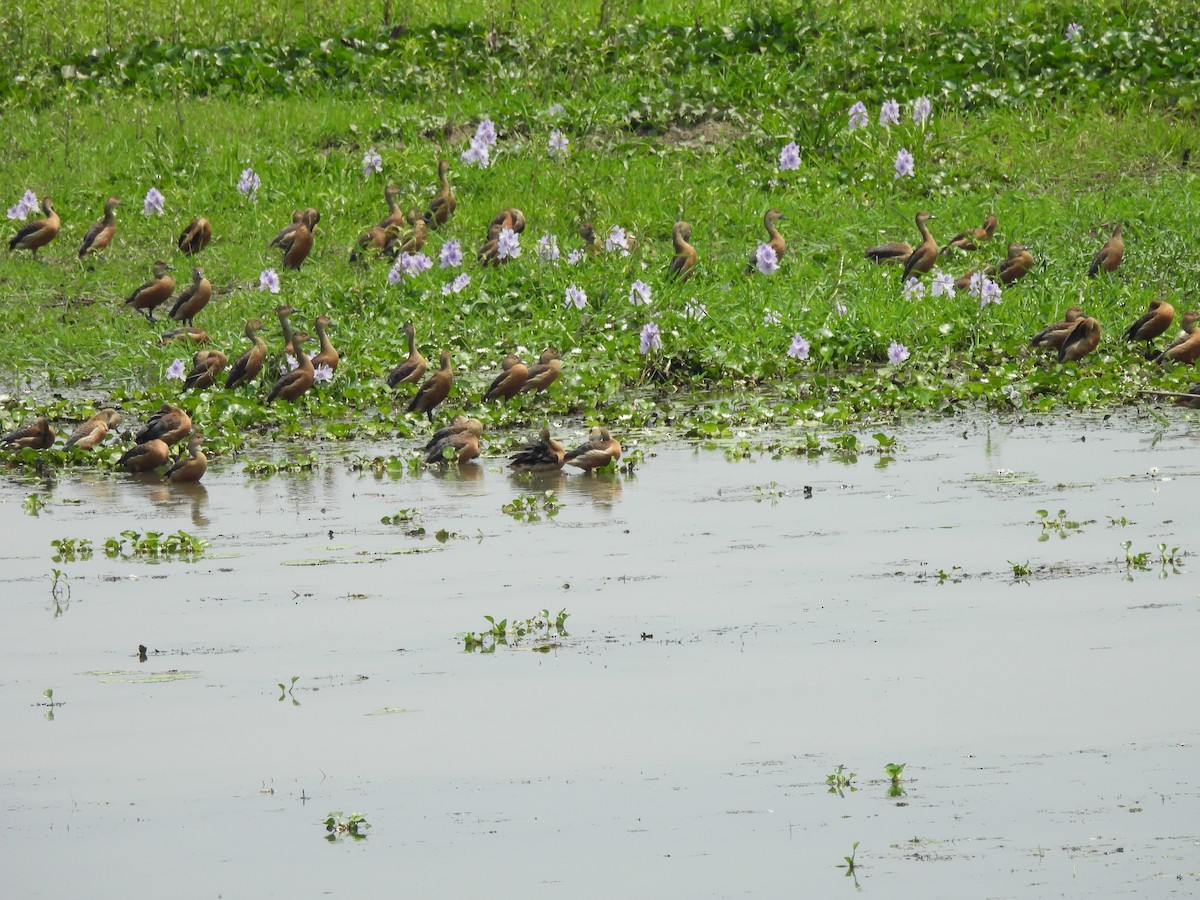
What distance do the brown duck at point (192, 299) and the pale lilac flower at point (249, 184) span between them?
2.71 meters

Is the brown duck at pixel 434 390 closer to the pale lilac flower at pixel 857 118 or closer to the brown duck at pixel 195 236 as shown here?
the brown duck at pixel 195 236

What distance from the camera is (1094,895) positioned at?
4723mm

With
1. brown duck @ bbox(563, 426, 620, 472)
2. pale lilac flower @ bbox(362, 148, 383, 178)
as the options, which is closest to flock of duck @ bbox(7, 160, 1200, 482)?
brown duck @ bbox(563, 426, 620, 472)

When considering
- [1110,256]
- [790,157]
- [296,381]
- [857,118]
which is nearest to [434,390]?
[296,381]

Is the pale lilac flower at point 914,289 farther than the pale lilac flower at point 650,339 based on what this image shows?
Yes

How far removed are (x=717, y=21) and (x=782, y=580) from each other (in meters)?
14.2

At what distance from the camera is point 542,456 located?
1108cm

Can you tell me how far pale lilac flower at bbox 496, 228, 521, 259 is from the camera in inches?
594

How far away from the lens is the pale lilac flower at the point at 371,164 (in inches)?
704

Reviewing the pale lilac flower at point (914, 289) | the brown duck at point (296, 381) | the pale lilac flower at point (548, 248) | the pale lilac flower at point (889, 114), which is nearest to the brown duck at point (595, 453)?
the brown duck at point (296, 381)

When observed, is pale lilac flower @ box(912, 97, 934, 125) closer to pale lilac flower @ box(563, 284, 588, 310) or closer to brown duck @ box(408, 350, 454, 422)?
pale lilac flower @ box(563, 284, 588, 310)

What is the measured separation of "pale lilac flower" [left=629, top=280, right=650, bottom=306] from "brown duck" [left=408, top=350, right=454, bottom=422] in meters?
1.95

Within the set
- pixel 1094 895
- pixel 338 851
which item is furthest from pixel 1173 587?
pixel 338 851

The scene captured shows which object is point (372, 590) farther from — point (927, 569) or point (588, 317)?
point (588, 317)
